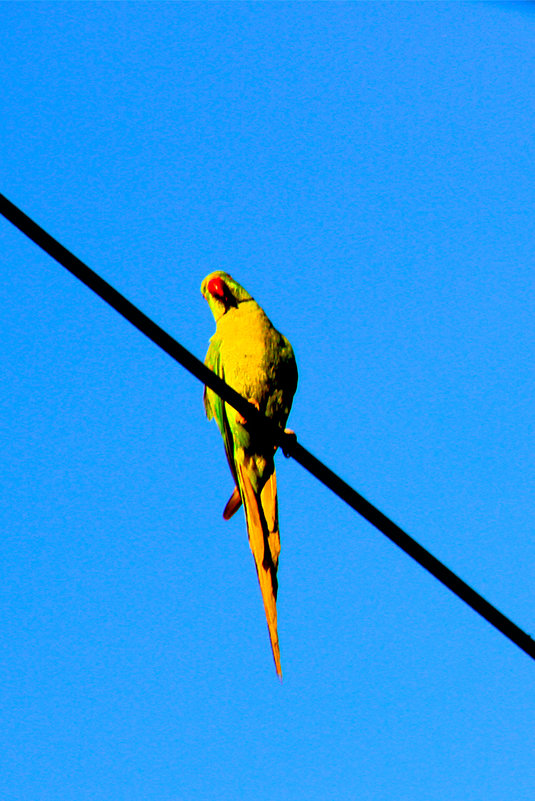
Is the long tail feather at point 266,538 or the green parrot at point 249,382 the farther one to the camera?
the green parrot at point 249,382

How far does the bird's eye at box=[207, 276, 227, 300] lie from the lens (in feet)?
11.4

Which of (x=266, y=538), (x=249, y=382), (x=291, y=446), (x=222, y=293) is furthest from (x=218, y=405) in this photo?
(x=291, y=446)

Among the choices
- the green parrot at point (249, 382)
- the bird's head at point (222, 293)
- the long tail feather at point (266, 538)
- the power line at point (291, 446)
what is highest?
the bird's head at point (222, 293)

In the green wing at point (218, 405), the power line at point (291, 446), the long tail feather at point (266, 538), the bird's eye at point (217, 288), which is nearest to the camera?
the power line at point (291, 446)

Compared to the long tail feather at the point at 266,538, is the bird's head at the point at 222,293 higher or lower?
higher

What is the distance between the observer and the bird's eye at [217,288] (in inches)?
137

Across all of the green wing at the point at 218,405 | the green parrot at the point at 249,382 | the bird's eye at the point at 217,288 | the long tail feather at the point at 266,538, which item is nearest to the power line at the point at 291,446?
the long tail feather at the point at 266,538

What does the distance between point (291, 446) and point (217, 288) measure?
1.81 metres

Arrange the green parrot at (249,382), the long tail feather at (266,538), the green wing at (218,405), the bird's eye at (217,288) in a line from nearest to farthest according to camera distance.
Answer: the long tail feather at (266,538)
the green parrot at (249,382)
the green wing at (218,405)
the bird's eye at (217,288)

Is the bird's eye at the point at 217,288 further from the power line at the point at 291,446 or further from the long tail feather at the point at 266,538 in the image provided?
the power line at the point at 291,446

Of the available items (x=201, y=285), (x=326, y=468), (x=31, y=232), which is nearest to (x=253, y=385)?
(x=201, y=285)

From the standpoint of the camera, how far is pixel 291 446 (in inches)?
68.7

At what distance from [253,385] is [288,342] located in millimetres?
251

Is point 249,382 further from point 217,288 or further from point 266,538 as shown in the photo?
point 266,538
